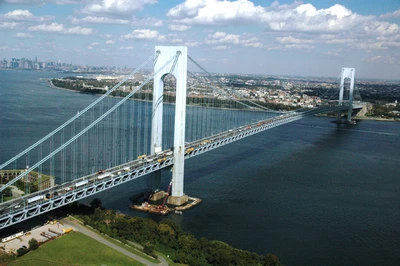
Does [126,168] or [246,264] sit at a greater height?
[126,168]

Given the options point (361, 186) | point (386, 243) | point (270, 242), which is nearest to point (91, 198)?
point (270, 242)

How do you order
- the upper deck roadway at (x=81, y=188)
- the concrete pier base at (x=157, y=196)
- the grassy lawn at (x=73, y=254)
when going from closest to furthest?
the grassy lawn at (x=73, y=254) → the upper deck roadway at (x=81, y=188) → the concrete pier base at (x=157, y=196)

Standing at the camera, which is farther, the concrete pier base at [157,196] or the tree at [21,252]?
the concrete pier base at [157,196]

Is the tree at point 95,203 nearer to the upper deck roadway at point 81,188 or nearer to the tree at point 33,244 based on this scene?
the upper deck roadway at point 81,188

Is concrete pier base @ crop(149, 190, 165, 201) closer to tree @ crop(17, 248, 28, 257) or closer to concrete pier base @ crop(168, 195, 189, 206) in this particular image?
concrete pier base @ crop(168, 195, 189, 206)

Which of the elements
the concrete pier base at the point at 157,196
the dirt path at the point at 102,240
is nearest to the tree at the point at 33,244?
the dirt path at the point at 102,240

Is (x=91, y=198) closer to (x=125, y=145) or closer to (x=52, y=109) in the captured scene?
(x=125, y=145)

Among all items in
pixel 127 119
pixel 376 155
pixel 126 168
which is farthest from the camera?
pixel 127 119

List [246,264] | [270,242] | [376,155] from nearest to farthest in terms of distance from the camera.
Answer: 1. [246,264]
2. [270,242]
3. [376,155]
